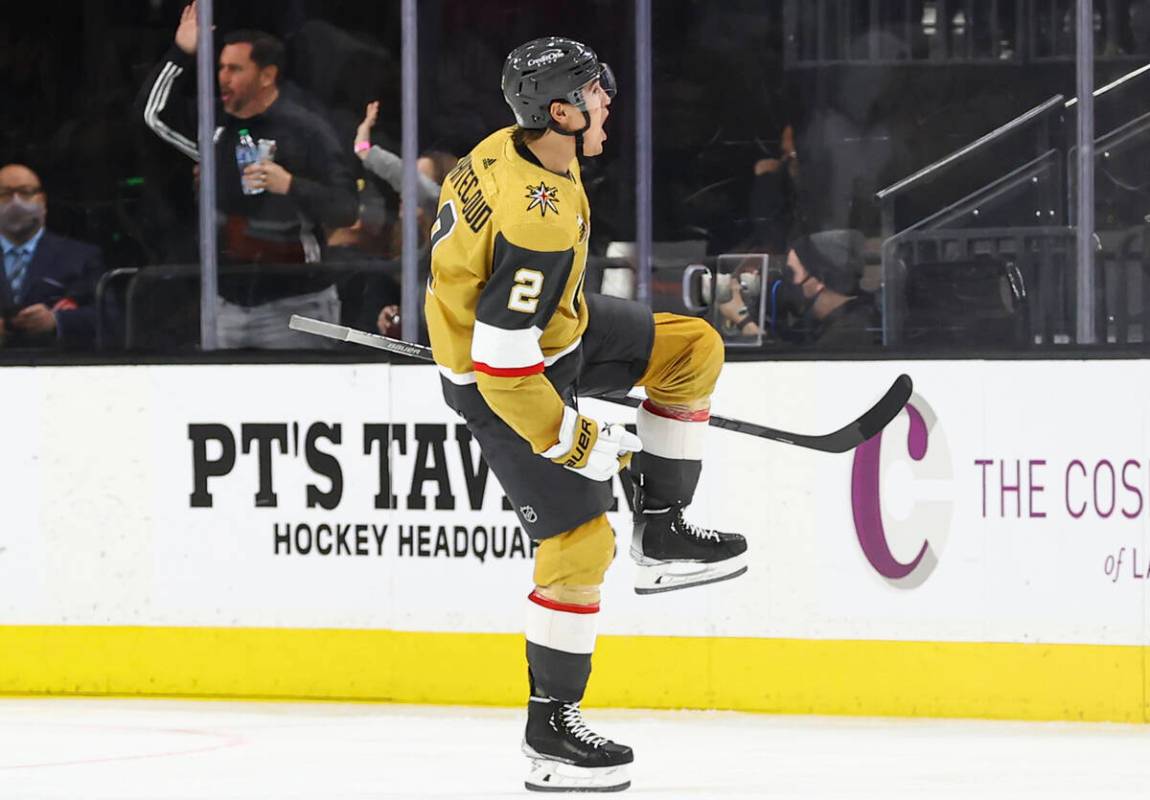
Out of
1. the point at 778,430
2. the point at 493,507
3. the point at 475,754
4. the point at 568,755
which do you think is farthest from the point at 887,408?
the point at 568,755

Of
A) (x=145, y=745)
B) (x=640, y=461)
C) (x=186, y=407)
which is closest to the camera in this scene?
(x=640, y=461)

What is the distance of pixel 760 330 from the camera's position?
5.69m

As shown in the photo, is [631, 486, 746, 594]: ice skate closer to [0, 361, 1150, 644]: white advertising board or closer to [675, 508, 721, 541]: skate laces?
[675, 508, 721, 541]: skate laces

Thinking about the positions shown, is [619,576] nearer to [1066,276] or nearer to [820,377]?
[820,377]

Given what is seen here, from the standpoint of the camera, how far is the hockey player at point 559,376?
394 cm

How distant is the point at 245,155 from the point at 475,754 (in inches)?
83.3

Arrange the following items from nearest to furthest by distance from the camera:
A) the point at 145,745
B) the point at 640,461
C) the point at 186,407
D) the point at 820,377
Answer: the point at 640,461
the point at 145,745
the point at 820,377
the point at 186,407

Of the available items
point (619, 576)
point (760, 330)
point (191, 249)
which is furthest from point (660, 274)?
point (191, 249)

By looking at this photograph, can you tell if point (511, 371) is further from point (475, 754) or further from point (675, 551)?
point (475, 754)

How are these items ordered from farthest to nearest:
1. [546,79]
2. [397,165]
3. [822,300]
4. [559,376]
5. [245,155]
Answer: [245,155], [397,165], [822,300], [559,376], [546,79]

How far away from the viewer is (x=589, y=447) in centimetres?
403

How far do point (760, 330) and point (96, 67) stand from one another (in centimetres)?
211

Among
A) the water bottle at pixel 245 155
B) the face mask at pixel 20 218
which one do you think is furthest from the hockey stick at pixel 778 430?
the face mask at pixel 20 218

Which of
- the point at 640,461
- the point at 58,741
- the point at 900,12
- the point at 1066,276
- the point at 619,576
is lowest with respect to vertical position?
the point at 58,741
